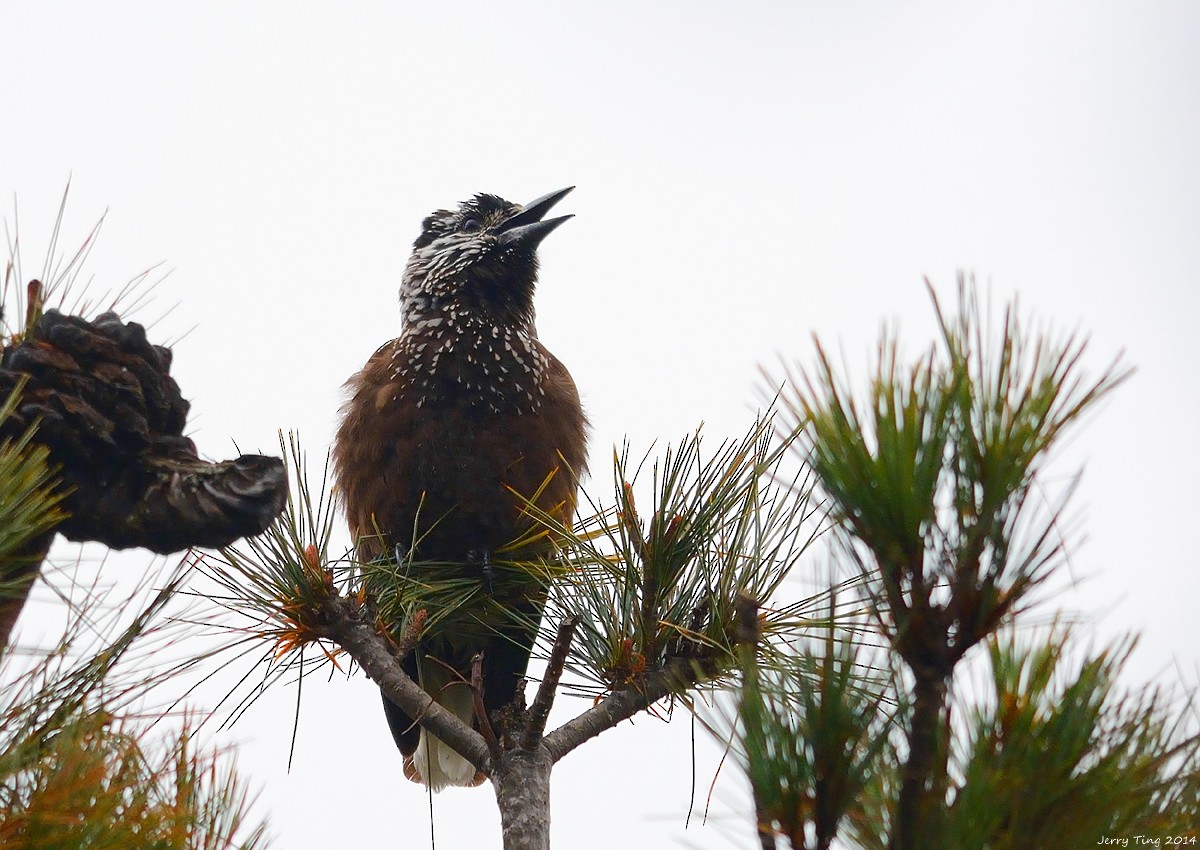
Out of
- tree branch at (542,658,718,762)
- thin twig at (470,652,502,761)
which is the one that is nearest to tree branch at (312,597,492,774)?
thin twig at (470,652,502,761)

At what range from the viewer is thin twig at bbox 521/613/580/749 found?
1829 mm

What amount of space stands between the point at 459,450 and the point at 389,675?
115 centimetres

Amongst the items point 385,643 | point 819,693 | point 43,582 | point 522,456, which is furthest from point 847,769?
point 522,456

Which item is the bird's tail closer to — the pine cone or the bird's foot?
the bird's foot

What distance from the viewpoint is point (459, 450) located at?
3.10 m

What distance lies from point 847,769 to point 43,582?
924 mm

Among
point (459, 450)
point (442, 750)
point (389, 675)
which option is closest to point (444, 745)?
point (442, 750)

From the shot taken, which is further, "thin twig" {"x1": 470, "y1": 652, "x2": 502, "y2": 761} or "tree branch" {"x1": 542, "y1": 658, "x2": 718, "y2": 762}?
"tree branch" {"x1": 542, "y1": 658, "x2": 718, "y2": 762}

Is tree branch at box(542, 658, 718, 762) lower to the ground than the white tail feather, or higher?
lower

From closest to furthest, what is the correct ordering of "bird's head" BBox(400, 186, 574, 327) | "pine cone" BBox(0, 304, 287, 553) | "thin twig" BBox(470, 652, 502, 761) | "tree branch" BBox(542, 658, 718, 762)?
1. "pine cone" BBox(0, 304, 287, 553)
2. "thin twig" BBox(470, 652, 502, 761)
3. "tree branch" BBox(542, 658, 718, 762)
4. "bird's head" BBox(400, 186, 574, 327)

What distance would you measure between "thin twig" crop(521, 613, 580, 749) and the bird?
33.9 inches

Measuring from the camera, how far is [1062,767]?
3.69 feet

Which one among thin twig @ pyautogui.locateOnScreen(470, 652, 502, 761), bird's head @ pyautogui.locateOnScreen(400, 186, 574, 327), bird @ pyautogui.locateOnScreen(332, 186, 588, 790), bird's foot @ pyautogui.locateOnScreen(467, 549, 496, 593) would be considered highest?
bird's head @ pyautogui.locateOnScreen(400, 186, 574, 327)

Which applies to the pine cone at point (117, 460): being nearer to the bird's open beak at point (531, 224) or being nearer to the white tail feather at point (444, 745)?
the white tail feather at point (444, 745)
